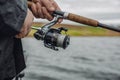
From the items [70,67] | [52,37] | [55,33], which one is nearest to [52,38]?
[52,37]

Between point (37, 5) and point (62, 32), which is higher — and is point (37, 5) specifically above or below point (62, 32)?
above

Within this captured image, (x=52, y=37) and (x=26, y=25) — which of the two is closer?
(x=26, y=25)

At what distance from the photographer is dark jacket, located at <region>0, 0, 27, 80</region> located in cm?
338

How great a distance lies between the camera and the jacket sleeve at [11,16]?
336cm

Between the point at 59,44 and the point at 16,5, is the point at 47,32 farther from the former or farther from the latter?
the point at 16,5

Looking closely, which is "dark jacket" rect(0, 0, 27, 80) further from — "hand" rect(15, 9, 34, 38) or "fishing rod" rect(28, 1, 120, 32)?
"fishing rod" rect(28, 1, 120, 32)

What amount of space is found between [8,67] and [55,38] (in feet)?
2.13

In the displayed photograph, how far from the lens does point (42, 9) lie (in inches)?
148

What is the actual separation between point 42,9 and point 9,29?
0.46 m

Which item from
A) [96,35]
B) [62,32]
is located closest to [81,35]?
[96,35]

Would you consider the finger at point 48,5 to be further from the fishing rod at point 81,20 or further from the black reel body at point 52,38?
the black reel body at point 52,38

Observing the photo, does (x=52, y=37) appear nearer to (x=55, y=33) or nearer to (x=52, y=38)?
(x=52, y=38)

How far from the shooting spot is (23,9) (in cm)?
350

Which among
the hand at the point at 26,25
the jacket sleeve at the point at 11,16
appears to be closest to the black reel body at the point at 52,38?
A: the hand at the point at 26,25
